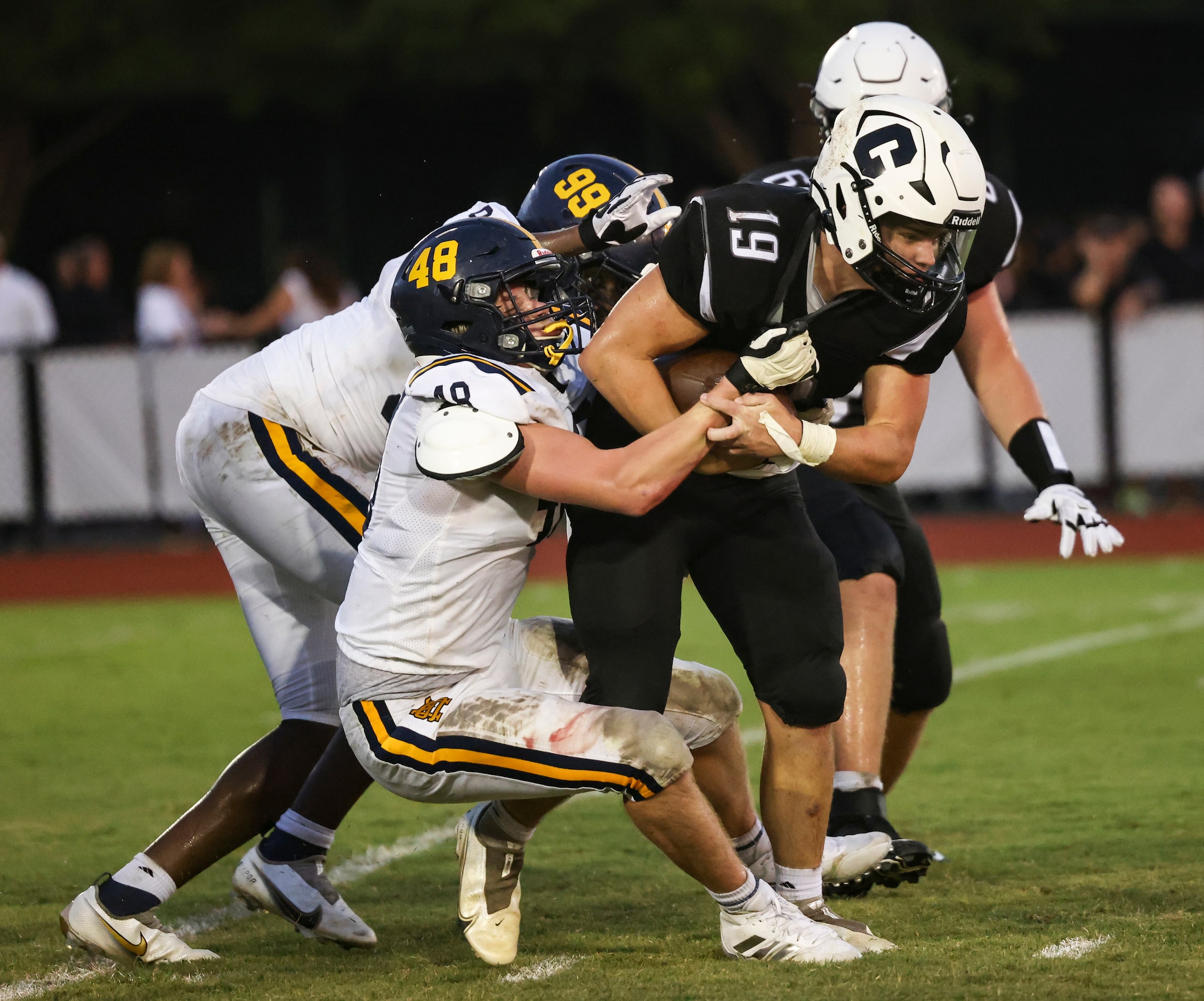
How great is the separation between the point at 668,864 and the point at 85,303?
9.40 metres

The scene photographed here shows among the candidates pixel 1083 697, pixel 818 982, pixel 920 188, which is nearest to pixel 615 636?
pixel 818 982

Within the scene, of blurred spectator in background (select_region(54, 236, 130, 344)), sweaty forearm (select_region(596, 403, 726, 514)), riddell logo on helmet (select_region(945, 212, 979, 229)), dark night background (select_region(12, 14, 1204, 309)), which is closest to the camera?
sweaty forearm (select_region(596, 403, 726, 514))

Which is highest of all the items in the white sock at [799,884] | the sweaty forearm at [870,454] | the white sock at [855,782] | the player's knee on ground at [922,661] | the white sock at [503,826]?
the sweaty forearm at [870,454]

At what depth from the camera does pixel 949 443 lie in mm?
12477

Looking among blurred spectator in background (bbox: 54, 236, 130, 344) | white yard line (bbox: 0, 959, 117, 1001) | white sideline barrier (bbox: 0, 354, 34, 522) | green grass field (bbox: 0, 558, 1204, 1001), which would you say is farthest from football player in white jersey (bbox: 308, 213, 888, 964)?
blurred spectator in background (bbox: 54, 236, 130, 344)

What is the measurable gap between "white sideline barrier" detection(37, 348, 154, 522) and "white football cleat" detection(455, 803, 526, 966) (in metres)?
8.93

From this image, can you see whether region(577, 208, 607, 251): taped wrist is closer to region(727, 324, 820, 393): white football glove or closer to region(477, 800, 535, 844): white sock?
region(727, 324, 820, 393): white football glove

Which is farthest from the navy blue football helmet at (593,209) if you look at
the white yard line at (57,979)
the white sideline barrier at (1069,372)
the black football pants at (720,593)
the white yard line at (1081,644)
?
the white sideline barrier at (1069,372)

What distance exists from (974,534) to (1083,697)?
559cm

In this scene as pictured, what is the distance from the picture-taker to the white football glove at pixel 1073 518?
15.0 ft

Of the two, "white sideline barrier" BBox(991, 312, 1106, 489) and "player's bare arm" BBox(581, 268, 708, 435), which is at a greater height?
"player's bare arm" BBox(581, 268, 708, 435)

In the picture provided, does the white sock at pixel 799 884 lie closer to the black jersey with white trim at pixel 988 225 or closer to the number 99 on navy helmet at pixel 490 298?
the number 99 on navy helmet at pixel 490 298

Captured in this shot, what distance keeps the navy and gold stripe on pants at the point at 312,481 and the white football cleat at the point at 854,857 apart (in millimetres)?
1425

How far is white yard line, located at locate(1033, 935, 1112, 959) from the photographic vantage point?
12.3ft
